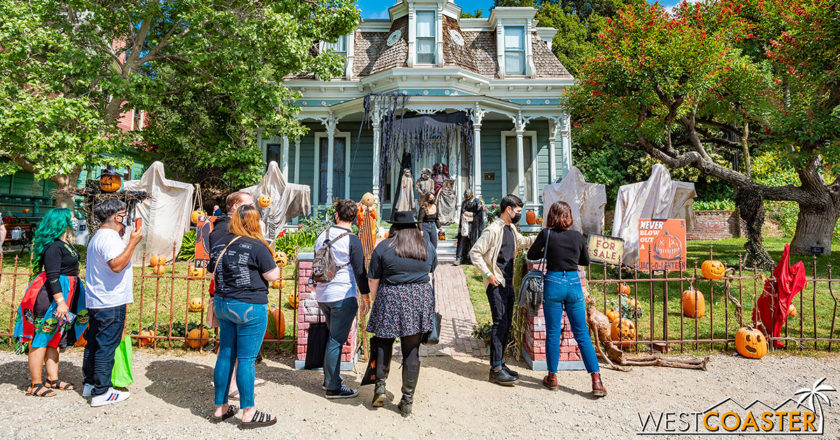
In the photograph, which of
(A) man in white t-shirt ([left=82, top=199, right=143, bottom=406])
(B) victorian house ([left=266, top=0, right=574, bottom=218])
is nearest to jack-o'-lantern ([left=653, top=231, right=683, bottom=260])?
(B) victorian house ([left=266, top=0, right=574, bottom=218])

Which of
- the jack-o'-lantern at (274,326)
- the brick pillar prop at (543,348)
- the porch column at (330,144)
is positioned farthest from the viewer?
the porch column at (330,144)

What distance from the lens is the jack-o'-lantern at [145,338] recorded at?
5148mm

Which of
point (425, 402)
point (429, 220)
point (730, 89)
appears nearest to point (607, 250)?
point (425, 402)

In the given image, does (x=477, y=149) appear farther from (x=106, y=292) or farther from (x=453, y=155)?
(x=106, y=292)

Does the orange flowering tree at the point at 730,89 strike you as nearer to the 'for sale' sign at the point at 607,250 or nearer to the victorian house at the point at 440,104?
the victorian house at the point at 440,104

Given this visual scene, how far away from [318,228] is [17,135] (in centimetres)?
678

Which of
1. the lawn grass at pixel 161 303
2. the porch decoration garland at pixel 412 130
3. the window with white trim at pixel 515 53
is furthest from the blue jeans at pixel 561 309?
the window with white trim at pixel 515 53

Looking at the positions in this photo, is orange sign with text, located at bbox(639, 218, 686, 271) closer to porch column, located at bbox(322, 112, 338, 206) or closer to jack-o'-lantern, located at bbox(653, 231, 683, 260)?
jack-o'-lantern, located at bbox(653, 231, 683, 260)

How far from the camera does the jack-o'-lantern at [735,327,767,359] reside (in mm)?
4922

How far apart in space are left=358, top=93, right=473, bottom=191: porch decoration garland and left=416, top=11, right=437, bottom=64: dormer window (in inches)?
89.2

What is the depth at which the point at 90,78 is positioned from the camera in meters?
10.2

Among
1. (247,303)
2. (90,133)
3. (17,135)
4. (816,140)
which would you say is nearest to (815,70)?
(816,140)

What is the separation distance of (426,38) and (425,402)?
558 inches

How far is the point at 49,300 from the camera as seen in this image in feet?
12.3
